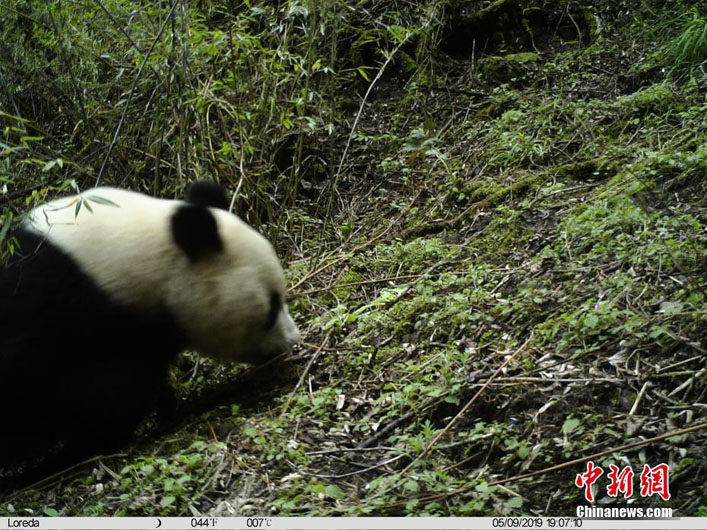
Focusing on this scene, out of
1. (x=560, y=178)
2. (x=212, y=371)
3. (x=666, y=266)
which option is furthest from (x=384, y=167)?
(x=666, y=266)

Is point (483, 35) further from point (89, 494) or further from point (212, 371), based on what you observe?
point (89, 494)

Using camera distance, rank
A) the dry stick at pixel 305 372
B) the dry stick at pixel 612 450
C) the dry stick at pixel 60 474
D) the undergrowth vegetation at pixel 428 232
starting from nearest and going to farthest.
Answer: the dry stick at pixel 612 450, the undergrowth vegetation at pixel 428 232, the dry stick at pixel 60 474, the dry stick at pixel 305 372

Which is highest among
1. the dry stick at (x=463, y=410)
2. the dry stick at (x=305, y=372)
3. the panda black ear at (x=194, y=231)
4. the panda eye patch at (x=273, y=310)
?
the panda black ear at (x=194, y=231)

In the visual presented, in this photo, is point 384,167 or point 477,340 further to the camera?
point 384,167

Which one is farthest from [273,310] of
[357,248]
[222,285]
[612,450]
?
[612,450]

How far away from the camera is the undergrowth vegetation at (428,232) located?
116 inches

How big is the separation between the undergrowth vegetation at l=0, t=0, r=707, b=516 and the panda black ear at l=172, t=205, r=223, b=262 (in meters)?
0.76

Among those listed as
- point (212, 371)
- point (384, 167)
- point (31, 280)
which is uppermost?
point (31, 280)

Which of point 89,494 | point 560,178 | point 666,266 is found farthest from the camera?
point 560,178

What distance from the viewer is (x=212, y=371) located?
14.6 ft

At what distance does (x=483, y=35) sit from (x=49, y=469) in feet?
20.1

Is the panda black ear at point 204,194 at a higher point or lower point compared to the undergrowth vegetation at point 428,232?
higher

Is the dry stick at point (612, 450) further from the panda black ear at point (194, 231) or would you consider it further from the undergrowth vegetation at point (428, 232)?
the panda black ear at point (194, 231)

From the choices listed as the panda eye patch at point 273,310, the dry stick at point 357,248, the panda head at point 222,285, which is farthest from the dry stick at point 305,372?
the dry stick at point 357,248
